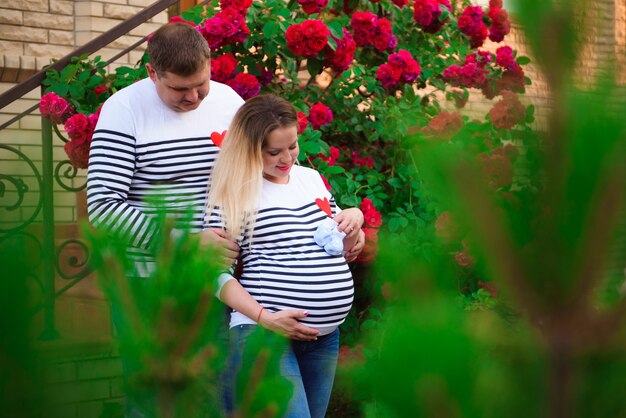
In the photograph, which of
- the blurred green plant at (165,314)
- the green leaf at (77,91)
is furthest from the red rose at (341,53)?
the blurred green plant at (165,314)

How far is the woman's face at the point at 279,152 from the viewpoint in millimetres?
2754

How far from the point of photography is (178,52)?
2.51 meters

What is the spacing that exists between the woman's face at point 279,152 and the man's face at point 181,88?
0.28m

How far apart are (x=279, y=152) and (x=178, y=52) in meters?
0.50

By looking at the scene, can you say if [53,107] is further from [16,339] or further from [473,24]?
[16,339]

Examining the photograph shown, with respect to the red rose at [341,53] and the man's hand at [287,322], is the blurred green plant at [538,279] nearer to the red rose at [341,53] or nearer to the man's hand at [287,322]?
the man's hand at [287,322]

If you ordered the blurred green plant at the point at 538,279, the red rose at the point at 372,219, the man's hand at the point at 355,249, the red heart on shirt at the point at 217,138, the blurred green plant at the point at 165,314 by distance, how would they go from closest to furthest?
the blurred green plant at the point at 538,279 → the blurred green plant at the point at 165,314 → the red heart on shirt at the point at 217,138 → the man's hand at the point at 355,249 → the red rose at the point at 372,219

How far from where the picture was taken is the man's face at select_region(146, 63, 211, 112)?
255 centimetres

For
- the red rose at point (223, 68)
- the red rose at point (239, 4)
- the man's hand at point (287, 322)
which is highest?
the red rose at point (239, 4)

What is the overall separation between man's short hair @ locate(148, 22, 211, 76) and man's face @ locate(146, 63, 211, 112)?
2 cm

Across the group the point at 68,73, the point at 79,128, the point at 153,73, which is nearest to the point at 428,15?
the point at 68,73

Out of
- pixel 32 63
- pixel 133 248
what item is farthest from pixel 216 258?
pixel 32 63

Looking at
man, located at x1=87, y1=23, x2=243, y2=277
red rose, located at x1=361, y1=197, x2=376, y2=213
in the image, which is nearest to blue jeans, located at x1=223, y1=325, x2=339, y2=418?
man, located at x1=87, y1=23, x2=243, y2=277

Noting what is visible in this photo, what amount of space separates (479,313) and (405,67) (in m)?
3.97
